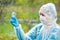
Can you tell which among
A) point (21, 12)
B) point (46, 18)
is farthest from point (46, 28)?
point (21, 12)

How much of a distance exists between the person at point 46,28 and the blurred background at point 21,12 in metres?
0.35

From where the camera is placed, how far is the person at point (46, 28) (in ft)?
5.17

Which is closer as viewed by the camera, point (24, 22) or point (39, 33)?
point (39, 33)

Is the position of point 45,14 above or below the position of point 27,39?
above

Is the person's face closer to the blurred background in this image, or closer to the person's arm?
the person's arm

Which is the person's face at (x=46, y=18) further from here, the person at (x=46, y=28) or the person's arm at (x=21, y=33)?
the person's arm at (x=21, y=33)

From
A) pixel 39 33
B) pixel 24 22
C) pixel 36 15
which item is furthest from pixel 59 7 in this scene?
pixel 39 33

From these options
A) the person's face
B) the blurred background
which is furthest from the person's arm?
the blurred background

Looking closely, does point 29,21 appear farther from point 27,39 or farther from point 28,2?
point 27,39

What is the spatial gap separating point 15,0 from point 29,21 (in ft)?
0.85

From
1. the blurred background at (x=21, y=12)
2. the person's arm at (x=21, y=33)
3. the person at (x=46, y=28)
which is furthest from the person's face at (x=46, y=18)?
the blurred background at (x=21, y=12)

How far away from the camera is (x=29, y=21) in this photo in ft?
6.68

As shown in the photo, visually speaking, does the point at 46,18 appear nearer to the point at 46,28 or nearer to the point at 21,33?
the point at 46,28

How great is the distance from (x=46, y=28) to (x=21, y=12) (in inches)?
19.1
